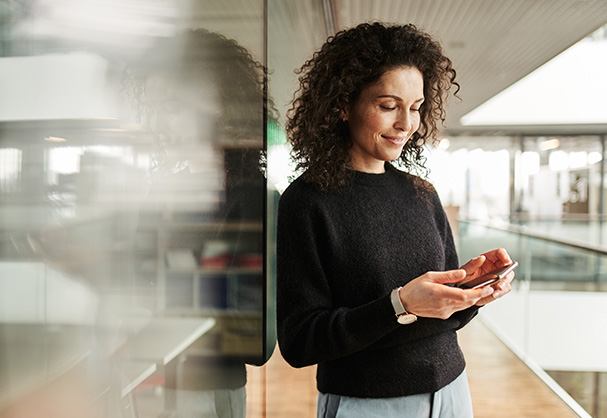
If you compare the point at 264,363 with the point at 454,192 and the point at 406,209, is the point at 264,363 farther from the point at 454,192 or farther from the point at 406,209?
the point at 454,192

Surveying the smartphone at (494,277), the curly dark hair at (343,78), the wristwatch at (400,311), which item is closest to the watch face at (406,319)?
the wristwatch at (400,311)

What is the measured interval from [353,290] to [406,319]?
152 mm

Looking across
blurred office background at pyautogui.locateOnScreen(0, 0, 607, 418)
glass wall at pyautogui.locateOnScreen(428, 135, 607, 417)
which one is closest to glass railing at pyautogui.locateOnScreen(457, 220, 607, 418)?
glass wall at pyautogui.locateOnScreen(428, 135, 607, 417)

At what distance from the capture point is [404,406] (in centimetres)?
106

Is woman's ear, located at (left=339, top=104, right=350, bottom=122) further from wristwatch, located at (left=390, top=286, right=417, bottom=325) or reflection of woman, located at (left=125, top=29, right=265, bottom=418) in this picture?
wristwatch, located at (left=390, top=286, right=417, bottom=325)

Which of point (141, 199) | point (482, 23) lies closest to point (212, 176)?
point (141, 199)

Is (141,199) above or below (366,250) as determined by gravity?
above

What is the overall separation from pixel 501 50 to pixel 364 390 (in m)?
3.83

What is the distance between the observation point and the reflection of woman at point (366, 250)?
102 centimetres

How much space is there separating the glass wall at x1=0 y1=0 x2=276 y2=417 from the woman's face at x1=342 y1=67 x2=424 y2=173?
0.29 meters

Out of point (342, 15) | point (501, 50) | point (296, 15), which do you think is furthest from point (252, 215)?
point (501, 50)

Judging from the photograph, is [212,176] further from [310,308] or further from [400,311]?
[400,311]

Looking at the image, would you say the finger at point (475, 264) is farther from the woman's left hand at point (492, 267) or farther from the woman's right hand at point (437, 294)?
the woman's right hand at point (437, 294)

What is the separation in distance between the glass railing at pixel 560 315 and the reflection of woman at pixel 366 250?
264 cm
